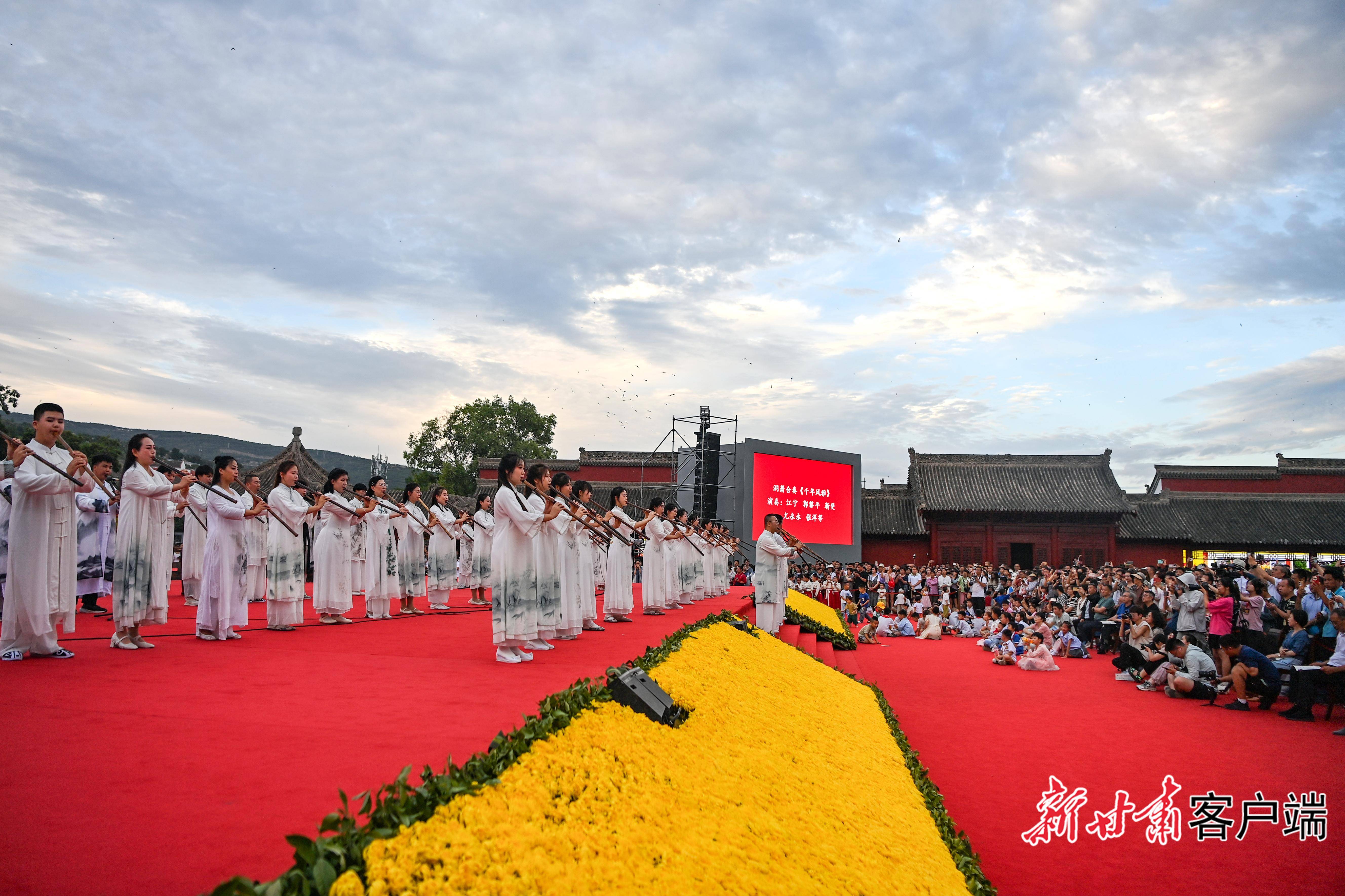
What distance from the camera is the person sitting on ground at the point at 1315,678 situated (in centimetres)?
805

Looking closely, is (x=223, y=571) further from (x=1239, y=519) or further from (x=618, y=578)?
(x=1239, y=519)

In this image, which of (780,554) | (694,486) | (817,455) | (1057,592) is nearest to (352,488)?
(780,554)

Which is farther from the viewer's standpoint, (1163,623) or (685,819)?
(1163,623)

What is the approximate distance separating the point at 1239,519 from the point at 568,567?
2939 centimetres

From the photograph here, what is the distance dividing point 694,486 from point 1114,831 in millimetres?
18176

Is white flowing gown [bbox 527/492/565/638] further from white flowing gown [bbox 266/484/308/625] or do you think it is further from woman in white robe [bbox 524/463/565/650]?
white flowing gown [bbox 266/484/308/625]

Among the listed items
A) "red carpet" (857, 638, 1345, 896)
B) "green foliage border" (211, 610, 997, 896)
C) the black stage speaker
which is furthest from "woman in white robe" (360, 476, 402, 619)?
"red carpet" (857, 638, 1345, 896)

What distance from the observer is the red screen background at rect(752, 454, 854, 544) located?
2378 centimetres

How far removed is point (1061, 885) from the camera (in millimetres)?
4418

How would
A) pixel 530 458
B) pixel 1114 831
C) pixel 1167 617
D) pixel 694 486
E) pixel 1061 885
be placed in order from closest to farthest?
pixel 1061 885 < pixel 1114 831 < pixel 1167 617 < pixel 694 486 < pixel 530 458

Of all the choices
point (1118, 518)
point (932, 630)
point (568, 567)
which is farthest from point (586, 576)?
point (1118, 518)

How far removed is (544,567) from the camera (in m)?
6.46

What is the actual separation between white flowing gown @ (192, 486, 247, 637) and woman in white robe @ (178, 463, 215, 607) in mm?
1286

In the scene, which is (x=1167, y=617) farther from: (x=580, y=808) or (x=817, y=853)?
(x=580, y=808)
